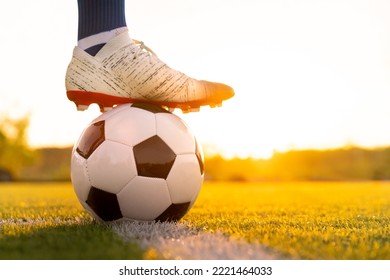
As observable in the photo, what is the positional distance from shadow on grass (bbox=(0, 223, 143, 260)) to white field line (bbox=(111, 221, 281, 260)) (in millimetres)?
131

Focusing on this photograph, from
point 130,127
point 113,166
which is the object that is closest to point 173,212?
point 113,166

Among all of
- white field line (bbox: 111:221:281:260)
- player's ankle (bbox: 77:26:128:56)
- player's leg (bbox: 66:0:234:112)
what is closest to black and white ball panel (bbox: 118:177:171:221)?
white field line (bbox: 111:221:281:260)

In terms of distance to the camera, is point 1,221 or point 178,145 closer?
point 178,145

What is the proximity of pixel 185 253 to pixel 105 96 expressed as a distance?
159 centimetres

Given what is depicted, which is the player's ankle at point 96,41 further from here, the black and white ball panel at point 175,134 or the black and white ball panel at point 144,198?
the black and white ball panel at point 144,198

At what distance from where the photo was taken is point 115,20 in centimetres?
371

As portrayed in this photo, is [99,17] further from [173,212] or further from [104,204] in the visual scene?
[173,212]

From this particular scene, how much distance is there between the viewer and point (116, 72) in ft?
11.6

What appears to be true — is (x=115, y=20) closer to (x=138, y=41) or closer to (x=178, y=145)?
(x=138, y=41)

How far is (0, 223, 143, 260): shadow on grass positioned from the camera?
2320mm

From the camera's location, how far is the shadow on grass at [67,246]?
2.32m

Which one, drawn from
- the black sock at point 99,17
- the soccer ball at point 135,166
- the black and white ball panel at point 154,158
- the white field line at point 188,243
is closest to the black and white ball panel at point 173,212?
the soccer ball at point 135,166
